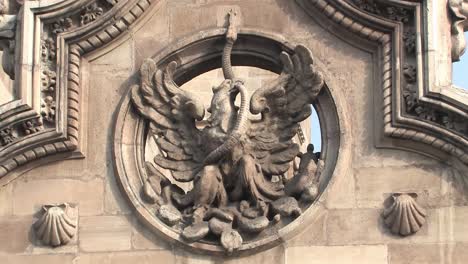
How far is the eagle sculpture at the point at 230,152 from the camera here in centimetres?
2550

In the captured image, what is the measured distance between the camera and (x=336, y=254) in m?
25.3

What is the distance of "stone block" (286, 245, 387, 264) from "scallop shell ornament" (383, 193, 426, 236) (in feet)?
0.83

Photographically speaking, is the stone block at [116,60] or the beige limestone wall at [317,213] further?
the stone block at [116,60]

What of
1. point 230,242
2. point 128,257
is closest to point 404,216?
point 230,242

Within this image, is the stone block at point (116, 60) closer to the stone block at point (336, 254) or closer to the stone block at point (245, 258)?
the stone block at point (245, 258)

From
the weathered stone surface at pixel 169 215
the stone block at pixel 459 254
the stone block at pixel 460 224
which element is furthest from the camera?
the weathered stone surface at pixel 169 215

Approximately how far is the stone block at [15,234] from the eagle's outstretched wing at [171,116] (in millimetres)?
1550

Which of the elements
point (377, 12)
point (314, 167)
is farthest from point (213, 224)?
point (377, 12)

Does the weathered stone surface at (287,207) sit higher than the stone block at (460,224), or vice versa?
the weathered stone surface at (287,207)

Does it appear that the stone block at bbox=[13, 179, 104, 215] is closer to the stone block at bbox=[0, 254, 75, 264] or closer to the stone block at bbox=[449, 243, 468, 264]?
the stone block at bbox=[0, 254, 75, 264]

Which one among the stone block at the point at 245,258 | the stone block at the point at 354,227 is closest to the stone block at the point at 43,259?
the stone block at the point at 245,258

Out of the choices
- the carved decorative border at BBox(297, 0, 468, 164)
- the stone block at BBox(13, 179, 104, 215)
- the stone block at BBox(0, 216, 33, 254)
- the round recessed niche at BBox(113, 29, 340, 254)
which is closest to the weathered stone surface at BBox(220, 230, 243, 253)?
the round recessed niche at BBox(113, 29, 340, 254)

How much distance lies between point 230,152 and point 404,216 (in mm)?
1943

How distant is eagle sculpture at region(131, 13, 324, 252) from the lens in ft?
83.7
